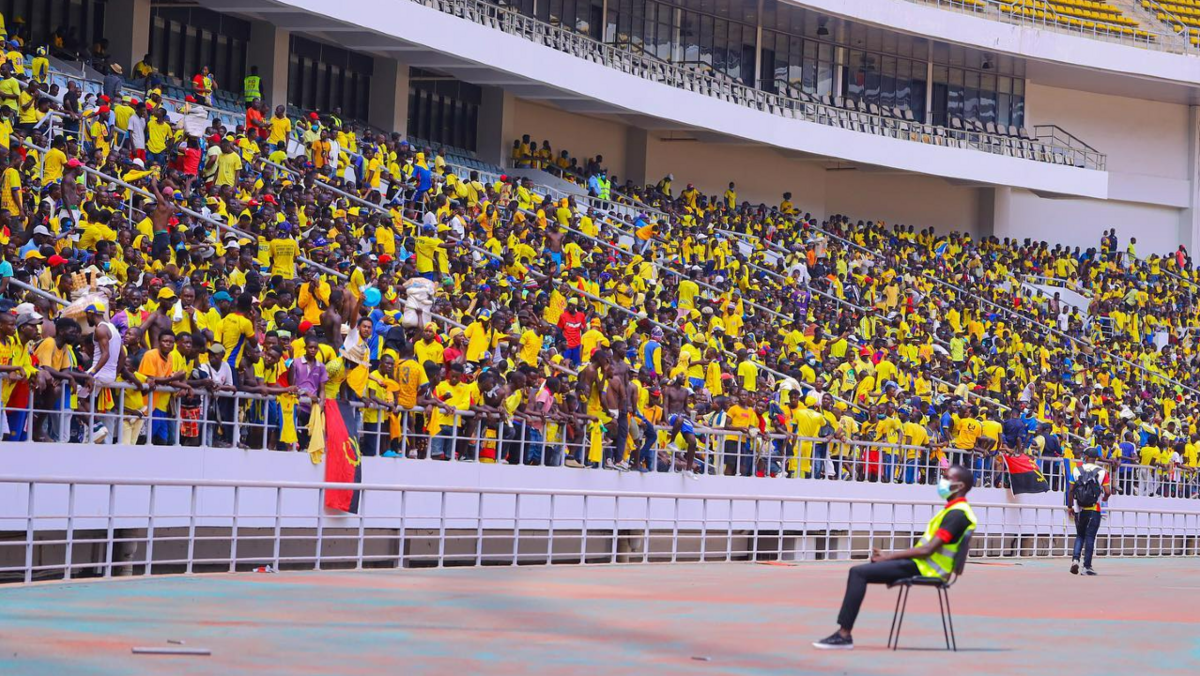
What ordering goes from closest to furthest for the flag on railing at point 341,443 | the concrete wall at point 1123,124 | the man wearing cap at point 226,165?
the flag on railing at point 341,443
the man wearing cap at point 226,165
the concrete wall at point 1123,124

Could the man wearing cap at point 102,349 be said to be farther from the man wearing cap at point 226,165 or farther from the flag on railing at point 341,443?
the man wearing cap at point 226,165

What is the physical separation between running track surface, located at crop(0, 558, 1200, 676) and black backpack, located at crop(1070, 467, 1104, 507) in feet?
15.4

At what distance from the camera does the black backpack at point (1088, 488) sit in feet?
74.9

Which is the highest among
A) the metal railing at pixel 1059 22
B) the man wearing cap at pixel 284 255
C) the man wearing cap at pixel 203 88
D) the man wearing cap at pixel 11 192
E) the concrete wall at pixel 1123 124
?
the metal railing at pixel 1059 22

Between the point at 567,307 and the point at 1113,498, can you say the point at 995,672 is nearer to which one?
the point at 567,307

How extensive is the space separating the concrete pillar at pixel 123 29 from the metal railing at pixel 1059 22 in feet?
71.9

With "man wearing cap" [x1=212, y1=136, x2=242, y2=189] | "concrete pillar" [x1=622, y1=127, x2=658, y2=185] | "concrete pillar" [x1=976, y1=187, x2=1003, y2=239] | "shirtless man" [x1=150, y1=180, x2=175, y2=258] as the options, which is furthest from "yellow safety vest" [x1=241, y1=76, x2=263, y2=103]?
"concrete pillar" [x1=976, y1=187, x2=1003, y2=239]

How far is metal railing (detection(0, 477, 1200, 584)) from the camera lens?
15.4 meters

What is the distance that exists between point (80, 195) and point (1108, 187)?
3932 cm

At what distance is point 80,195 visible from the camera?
1930cm

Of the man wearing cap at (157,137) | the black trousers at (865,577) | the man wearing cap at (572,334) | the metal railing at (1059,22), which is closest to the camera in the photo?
the black trousers at (865,577)

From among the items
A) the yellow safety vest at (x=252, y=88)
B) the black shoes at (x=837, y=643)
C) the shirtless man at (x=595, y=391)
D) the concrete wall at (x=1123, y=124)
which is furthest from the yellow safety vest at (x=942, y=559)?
the concrete wall at (x=1123, y=124)

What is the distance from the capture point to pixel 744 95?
43.7 m

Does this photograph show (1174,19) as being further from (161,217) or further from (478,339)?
(161,217)
